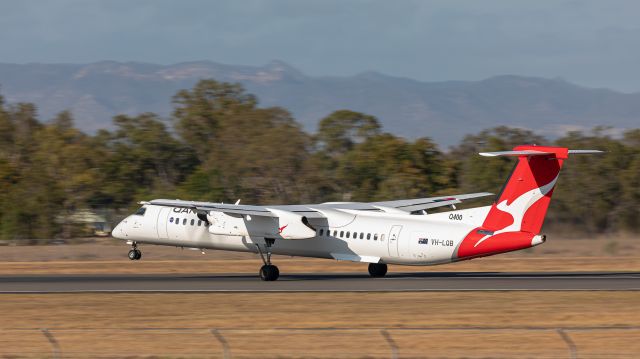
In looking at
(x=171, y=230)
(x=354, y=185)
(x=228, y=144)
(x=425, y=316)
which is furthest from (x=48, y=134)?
(x=425, y=316)

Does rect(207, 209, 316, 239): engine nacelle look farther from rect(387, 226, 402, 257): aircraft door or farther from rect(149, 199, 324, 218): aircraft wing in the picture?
rect(387, 226, 402, 257): aircraft door

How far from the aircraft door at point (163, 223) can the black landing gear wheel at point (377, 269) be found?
894 cm

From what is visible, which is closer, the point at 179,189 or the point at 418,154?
the point at 179,189

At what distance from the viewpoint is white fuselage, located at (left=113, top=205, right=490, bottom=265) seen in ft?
112

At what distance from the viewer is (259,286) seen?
3456cm

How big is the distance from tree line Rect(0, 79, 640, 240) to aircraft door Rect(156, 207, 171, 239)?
3174cm

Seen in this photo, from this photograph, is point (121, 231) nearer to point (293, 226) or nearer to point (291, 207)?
point (291, 207)

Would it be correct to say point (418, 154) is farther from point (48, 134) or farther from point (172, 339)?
point (172, 339)

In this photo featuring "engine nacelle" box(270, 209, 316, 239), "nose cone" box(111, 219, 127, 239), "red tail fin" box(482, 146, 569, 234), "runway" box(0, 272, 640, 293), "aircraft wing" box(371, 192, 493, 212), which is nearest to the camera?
"red tail fin" box(482, 146, 569, 234)

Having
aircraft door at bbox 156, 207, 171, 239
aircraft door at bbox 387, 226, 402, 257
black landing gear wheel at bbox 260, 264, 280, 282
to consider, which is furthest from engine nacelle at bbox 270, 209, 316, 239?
aircraft door at bbox 156, 207, 171, 239

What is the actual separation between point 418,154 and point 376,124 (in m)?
16.5

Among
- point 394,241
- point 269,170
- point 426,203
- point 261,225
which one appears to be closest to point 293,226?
point 261,225

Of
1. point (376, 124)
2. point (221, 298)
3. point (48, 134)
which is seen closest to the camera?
point (221, 298)

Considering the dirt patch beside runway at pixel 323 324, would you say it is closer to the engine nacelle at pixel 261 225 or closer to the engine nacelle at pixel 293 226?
the engine nacelle at pixel 293 226
